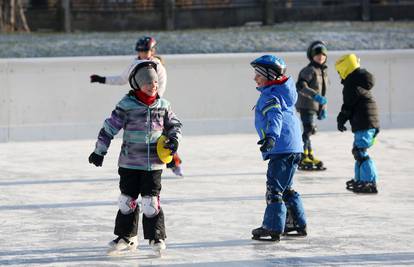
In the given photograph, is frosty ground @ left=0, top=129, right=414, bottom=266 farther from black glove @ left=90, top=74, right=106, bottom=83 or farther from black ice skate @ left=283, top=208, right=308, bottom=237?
black glove @ left=90, top=74, right=106, bottom=83

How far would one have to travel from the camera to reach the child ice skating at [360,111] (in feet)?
37.0

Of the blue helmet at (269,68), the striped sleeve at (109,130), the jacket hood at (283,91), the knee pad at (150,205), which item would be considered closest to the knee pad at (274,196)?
the jacket hood at (283,91)

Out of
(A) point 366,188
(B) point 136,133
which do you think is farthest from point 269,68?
(A) point 366,188

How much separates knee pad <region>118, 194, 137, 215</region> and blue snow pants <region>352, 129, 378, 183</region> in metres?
3.45

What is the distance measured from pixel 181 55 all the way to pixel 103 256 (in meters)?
8.52

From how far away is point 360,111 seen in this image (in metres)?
11.3

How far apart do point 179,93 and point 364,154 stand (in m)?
5.54

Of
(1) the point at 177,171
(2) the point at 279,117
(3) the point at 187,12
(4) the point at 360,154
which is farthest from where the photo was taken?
(3) the point at 187,12

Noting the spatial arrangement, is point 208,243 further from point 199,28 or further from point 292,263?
point 199,28

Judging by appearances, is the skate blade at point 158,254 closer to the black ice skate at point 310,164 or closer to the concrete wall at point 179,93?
the black ice skate at point 310,164

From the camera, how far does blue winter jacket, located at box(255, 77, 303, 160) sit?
A: 347 inches

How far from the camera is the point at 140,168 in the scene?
8.47 m

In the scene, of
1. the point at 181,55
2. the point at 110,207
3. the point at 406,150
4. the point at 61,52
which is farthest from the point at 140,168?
the point at 61,52

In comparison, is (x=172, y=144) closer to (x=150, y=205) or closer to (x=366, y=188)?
(x=150, y=205)
